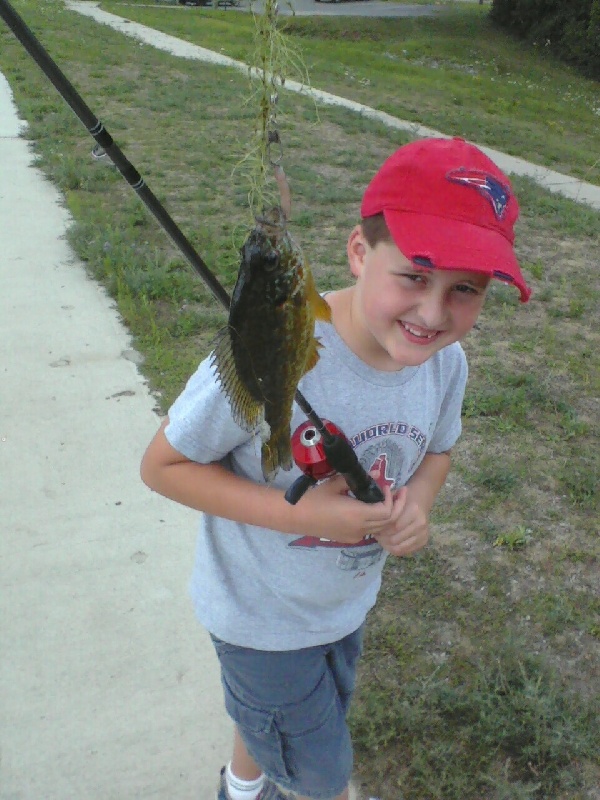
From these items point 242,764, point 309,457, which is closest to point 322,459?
point 309,457

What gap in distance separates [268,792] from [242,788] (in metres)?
0.12

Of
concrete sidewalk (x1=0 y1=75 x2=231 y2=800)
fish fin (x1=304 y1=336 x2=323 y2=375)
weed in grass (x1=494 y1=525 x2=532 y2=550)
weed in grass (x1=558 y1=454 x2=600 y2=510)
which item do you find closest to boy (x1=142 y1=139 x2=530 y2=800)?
fish fin (x1=304 y1=336 x2=323 y2=375)

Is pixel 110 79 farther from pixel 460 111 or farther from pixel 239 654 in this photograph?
pixel 239 654

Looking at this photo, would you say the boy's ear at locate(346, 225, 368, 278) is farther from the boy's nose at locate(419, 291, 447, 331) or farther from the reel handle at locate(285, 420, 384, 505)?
the reel handle at locate(285, 420, 384, 505)

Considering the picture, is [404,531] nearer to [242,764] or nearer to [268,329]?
[268,329]

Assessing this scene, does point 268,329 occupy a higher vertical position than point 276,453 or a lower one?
higher

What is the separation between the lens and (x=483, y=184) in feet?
4.35

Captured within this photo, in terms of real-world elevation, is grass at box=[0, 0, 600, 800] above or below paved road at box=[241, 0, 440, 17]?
above

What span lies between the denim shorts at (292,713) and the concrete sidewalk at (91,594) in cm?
57

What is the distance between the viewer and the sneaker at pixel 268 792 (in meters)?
2.11

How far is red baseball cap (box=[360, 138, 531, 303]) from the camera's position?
1.25 metres

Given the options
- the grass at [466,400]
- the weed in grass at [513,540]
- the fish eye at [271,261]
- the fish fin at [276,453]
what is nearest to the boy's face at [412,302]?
the grass at [466,400]

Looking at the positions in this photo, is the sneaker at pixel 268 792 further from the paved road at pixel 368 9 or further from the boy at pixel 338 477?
the paved road at pixel 368 9

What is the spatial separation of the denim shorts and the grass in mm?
550
